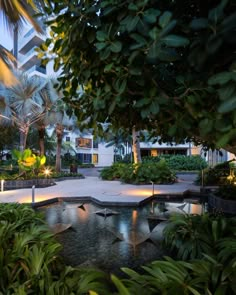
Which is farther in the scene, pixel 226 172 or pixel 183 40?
pixel 226 172

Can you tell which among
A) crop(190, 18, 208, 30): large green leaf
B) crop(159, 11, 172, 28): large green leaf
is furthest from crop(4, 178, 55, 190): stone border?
crop(190, 18, 208, 30): large green leaf

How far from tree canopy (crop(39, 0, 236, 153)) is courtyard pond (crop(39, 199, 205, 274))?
3.15m

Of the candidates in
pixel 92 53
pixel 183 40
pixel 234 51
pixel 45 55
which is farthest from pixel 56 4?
pixel 234 51

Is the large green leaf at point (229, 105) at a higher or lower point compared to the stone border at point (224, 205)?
higher

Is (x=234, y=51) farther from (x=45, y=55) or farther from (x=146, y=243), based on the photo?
(x=146, y=243)

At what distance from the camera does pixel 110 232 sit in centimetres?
687

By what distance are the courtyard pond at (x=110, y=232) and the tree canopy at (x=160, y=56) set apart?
10.3 ft

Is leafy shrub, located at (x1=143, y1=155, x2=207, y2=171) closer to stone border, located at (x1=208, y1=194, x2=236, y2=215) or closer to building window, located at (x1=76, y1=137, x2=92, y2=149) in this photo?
stone border, located at (x1=208, y1=194, x2=236, y2=215)

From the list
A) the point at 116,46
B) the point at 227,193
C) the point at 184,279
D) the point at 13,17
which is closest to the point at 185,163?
the point at 227,193

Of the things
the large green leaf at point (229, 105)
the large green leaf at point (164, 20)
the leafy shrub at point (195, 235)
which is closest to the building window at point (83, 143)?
the leafy shrub at point (195, 235)

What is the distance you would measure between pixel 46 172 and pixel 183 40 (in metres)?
16.8

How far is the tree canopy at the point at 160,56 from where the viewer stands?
181 centimetres

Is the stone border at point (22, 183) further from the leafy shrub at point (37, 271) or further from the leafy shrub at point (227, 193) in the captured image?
the leafy shrub at point (37, 271)

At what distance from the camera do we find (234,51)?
2.05 metres
